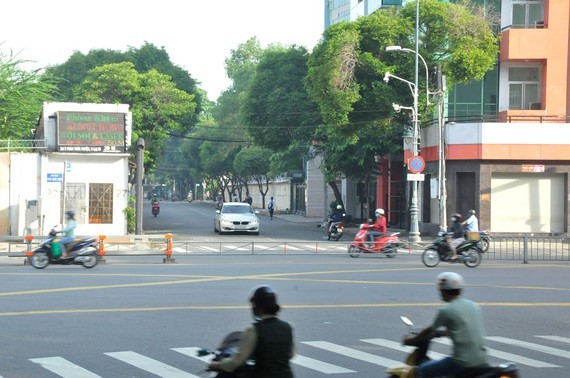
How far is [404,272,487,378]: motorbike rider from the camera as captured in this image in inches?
291

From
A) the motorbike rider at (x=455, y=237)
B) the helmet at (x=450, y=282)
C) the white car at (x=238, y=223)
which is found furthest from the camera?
the white car at (x=238, y=223)

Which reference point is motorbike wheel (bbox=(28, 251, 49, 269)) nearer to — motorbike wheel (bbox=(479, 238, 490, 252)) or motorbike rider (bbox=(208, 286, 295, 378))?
motorbike wheel (bbox=(479, 238, 490, 252))

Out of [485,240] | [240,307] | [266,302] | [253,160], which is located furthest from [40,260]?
[253,160]

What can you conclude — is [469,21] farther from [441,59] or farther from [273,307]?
[273,307]

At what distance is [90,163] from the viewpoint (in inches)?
1649

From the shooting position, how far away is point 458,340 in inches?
293

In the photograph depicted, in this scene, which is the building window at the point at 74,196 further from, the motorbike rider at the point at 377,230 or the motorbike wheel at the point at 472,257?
the motorbike wheel at the point at 472,257

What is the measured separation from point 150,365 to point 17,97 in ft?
158

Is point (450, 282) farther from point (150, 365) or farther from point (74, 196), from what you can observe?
point (74, 196)

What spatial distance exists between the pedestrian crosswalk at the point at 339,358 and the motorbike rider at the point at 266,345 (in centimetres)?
303

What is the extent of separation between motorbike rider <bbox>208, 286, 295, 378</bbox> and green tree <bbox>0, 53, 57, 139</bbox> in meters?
50.9

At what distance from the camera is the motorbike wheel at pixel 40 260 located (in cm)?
2447

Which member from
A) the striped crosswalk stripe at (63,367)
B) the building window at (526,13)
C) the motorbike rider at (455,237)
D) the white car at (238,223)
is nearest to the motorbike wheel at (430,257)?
the motorbike rider at (455,237)

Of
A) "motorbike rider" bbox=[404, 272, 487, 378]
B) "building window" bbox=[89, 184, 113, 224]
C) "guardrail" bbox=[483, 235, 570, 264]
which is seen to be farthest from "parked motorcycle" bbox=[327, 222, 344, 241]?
"motorbike rider" bbox=[404, 272, 487, 378]
